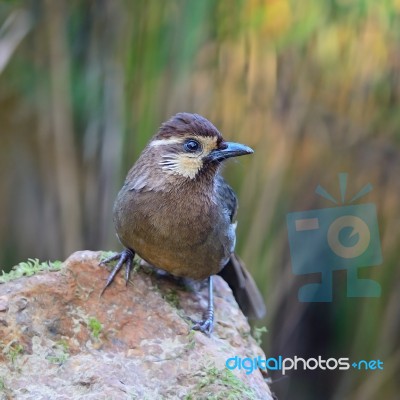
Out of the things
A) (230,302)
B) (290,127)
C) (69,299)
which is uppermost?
(290,127)

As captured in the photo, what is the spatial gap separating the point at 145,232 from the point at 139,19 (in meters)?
1.91

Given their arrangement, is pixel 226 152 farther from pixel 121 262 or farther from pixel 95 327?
pixel 95 327

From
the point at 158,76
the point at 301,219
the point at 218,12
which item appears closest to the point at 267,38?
the point at 218,12

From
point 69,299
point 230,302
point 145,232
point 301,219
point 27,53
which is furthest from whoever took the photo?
point 27,53

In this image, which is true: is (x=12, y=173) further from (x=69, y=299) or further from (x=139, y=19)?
(x=69, y=299)

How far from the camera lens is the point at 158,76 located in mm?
3689

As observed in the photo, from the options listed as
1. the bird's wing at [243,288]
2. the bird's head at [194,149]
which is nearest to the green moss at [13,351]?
the bird's head at [194,149]

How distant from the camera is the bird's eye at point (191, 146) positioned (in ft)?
7.61

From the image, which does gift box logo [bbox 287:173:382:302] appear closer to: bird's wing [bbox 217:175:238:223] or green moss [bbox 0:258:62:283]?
bird's wing [bbox 217:175:238:223]

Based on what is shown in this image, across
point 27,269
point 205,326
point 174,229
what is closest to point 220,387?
point 205,326

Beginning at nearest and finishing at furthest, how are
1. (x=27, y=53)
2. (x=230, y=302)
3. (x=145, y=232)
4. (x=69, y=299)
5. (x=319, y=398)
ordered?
(x=69, y=299) < (x=145, y=232) < (x=230, y=302) < (x=319, y=398) < (x=27, y=53)

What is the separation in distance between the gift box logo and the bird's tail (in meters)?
0.35

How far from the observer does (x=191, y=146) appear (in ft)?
7.61

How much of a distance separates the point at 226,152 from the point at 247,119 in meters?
1.25
